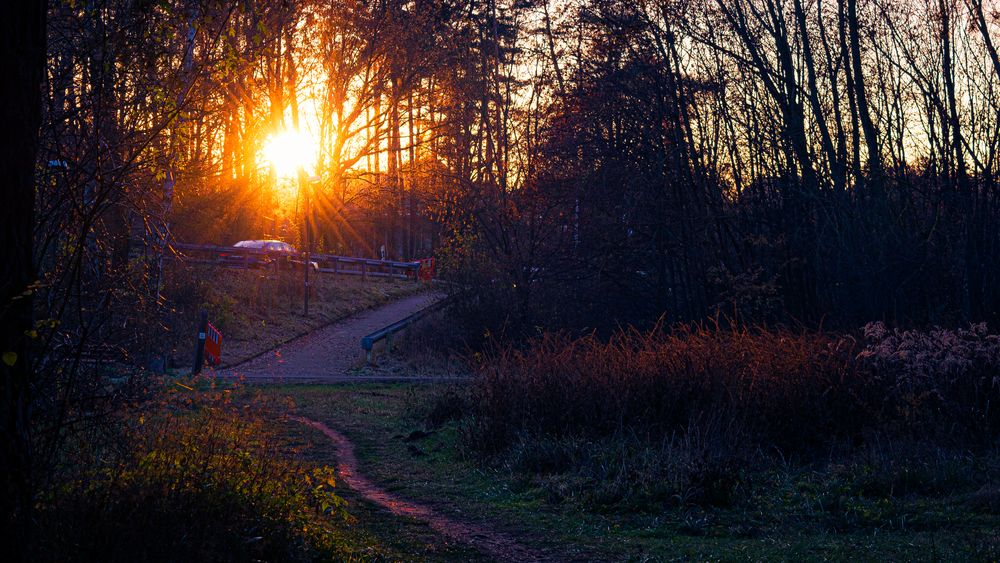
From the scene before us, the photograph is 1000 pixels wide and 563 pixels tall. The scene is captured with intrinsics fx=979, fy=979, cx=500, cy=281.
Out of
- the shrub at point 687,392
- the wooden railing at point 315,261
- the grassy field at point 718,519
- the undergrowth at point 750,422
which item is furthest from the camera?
the wooden railing at point 315,261

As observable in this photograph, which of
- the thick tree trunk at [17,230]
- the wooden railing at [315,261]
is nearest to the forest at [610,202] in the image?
the thick tree trunk at [17,230]

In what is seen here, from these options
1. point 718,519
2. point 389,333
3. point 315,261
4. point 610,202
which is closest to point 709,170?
point 610,202

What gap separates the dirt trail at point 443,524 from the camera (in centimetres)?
798

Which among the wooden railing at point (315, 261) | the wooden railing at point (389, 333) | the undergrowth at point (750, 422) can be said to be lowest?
the undergrowth at point (750, 422)

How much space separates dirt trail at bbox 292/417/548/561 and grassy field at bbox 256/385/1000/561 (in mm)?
161

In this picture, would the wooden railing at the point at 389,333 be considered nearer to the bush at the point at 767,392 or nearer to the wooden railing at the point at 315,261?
the wooden railing at the point at 315,261

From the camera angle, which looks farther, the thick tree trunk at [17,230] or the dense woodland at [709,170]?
the dense woodland at [709,170]

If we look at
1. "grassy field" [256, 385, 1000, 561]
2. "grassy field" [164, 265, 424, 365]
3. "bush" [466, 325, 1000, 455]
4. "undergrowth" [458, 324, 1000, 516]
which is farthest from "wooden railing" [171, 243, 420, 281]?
"grassy field" [256, 385, 1000, 561]

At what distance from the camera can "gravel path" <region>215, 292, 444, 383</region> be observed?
25239 mm

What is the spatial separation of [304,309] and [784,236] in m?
19.8

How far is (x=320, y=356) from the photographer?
2995 centimetres

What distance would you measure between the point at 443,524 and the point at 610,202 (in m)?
17.6

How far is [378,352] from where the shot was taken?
29.9 meters

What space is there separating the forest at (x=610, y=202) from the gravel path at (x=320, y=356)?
86.9 inches
